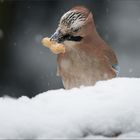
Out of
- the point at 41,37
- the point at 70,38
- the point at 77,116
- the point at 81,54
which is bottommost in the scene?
the point at 41,37

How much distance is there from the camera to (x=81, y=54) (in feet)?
13.0

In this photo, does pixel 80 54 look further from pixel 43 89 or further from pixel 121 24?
pixel 121 24

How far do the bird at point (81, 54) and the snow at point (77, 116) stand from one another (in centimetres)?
Answer: 123

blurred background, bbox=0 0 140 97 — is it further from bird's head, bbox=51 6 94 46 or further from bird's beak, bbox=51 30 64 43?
bird's beak, bbox=51 30 64 43

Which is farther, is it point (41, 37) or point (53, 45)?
point (41, 37)

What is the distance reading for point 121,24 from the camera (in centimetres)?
811

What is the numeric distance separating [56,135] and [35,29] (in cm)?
573

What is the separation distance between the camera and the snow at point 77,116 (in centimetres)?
234

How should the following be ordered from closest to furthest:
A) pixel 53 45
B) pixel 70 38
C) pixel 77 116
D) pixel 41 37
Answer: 1. pixel 77 116
2. pixel 53 45
3. pixel 70 38
4. pixel 41 37

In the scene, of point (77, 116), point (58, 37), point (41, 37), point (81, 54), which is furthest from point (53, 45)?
point (41, 37)

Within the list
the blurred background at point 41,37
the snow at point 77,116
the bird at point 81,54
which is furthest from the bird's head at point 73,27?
the blurred background at point 41,37

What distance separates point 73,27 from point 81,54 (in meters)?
0.23

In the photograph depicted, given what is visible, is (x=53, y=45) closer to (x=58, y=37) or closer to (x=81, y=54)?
(x=58, y=37)

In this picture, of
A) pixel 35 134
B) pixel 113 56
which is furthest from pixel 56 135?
pixel 113 56
